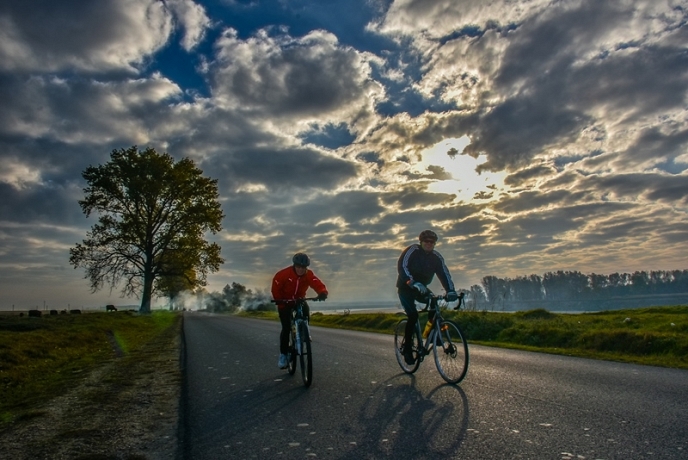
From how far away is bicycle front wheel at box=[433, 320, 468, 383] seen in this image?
25.9 feet

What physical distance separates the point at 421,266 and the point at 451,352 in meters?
1.67

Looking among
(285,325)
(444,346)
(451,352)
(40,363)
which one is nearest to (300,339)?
(285,325)

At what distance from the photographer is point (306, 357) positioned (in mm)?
8539

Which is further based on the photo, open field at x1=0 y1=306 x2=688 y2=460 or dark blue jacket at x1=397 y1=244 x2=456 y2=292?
dark blue jacket at x1=397 y1=244 x2=456 y2=292

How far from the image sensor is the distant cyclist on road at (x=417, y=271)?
875 centimetres

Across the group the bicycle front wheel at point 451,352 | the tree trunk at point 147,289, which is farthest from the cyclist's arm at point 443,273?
the tree trunk at point 147,289

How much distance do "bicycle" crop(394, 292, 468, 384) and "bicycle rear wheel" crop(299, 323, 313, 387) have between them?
6.93ft

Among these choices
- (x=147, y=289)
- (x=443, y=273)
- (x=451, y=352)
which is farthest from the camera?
(x=147, y=289)

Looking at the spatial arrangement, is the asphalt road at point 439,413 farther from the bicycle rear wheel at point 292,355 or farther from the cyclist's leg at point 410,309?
the cyclist's leg at point 410,309

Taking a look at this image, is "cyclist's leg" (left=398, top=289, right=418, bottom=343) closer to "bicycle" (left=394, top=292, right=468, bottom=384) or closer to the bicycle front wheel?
"bicycle" (left=394, top=292, right=468, bottom=384)

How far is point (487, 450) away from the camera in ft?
14.7

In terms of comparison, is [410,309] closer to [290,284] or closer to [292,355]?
[290,284]

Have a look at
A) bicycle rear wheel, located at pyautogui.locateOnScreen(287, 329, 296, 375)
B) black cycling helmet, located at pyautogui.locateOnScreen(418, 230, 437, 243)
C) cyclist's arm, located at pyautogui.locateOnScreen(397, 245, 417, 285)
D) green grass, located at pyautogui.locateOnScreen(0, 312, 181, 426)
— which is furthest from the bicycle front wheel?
green grass, located at pyautogui.locateOnScreen(0, 312, 181, 426)

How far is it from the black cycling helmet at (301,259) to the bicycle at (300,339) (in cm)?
70
